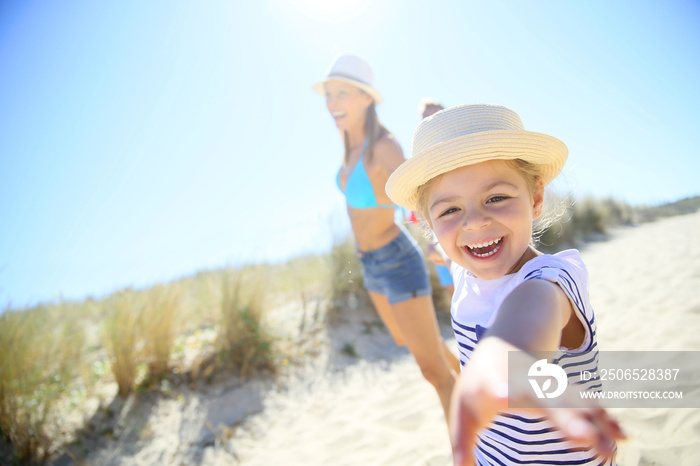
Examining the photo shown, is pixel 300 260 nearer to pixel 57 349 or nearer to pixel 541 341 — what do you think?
pixel 57 349

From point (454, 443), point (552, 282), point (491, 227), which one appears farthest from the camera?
point (491, 227)

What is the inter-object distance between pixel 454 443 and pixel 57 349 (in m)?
4.69

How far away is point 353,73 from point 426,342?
1976mm

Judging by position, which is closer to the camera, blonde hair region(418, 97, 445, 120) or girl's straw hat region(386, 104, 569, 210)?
girl's straw hat region(386, 104, 569, 210)

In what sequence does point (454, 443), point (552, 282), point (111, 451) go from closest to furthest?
1. point (454, 443)
2. point (552, 282)
3. point (111, 451)

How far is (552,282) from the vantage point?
93 cm

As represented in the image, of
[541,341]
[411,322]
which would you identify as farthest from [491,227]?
[411,322]

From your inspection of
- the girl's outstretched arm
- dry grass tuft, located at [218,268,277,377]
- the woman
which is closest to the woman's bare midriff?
the woman

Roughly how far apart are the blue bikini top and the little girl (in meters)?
0.94

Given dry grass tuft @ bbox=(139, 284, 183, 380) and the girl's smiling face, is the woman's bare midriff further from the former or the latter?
dry grass tuft @ bbox=(139, 284, 183, 380)

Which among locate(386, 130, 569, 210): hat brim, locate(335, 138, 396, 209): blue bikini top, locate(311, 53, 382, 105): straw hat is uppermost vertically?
locate(311, 53, 382, 105): straw hat

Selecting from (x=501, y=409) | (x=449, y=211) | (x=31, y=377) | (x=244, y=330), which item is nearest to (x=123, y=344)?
(x=31, y=377)

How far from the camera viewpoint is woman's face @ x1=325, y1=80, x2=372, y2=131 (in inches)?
107

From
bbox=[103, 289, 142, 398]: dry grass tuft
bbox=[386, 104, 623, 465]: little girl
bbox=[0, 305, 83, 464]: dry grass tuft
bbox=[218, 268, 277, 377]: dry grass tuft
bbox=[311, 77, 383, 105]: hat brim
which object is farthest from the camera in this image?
bbox=[218, 268, 277, 377]: dry grass tuft
